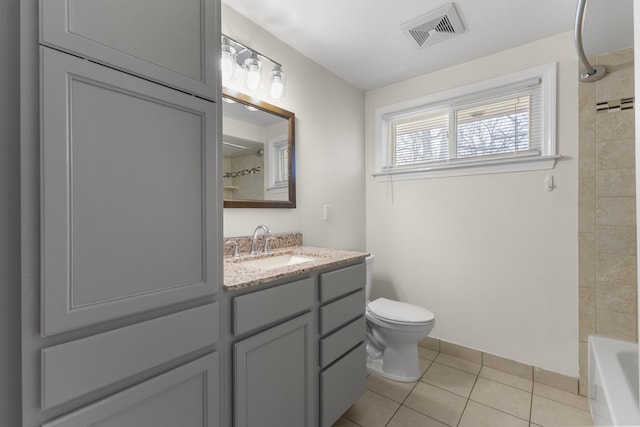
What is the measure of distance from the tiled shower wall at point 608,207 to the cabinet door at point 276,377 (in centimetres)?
182

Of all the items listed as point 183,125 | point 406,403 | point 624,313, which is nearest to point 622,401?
point 624,313

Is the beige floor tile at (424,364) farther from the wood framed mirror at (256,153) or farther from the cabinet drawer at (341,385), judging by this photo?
the wood framed mirror at (256,153)

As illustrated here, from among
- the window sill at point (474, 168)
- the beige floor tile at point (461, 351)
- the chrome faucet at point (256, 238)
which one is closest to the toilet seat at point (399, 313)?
the beige floor tile at point (461, 351)

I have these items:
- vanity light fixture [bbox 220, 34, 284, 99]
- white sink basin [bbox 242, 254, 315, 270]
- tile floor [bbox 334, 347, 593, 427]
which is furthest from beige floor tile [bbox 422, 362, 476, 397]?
vanity light fixture [bbox 220, 34, 284, 99]

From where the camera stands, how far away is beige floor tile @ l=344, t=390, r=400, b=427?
1.63 metres

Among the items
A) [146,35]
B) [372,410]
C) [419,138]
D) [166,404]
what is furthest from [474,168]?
[166,404]

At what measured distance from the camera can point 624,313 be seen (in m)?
1.72

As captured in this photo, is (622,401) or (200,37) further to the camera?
(622,401)

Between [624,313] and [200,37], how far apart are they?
2.60m

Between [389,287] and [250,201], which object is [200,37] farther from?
[389,287]

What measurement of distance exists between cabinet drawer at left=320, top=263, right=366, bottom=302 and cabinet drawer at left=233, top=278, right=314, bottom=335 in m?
0.09

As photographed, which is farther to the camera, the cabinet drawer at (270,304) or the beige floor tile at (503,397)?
the beige floor tile at (503,397)

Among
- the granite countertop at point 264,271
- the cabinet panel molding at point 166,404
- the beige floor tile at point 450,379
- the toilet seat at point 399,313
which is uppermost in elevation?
the granite countertop at point 264,271

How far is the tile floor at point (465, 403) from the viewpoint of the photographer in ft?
5.35
